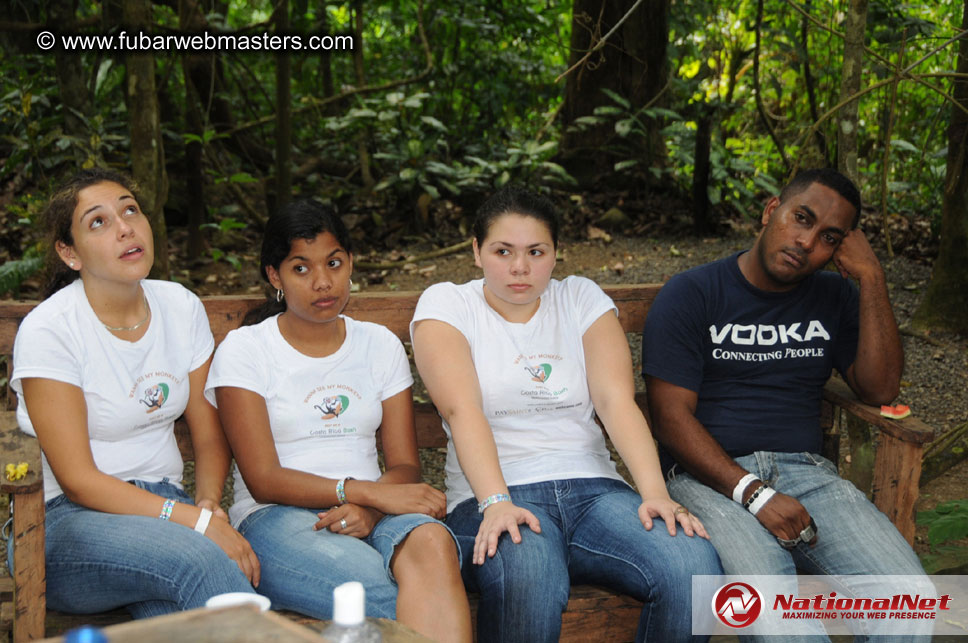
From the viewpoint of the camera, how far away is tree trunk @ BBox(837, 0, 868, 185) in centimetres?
378

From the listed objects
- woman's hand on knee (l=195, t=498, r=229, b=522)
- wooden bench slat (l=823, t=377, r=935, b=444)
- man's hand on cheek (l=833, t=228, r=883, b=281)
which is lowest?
woman's hand on knee (l=195, t=498, r=229, b=522)

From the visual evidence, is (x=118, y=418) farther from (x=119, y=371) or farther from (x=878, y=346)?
(x=878, y=346)

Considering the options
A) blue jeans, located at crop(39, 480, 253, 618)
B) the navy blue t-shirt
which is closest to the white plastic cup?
blue jeans, located at crop(39, 480, 253, 618)

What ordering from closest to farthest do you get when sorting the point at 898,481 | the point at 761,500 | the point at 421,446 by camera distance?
the point at 761,500 < the point at 898,481 < the point at 421,446

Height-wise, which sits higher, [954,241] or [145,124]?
[145,124]

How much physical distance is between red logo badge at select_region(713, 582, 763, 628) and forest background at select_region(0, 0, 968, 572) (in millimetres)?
3514

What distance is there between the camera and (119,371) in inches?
108

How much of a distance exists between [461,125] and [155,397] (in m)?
7.40

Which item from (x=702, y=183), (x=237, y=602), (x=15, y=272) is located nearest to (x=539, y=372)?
(x=237, y=602)

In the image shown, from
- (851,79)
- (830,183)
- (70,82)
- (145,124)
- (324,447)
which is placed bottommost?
(324,447)

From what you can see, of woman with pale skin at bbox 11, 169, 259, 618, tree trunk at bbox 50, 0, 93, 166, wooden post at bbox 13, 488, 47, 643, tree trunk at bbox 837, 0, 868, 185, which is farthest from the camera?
tree trunk at bbox 50, 0, 93, 166

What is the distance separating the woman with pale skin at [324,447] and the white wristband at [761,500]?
99cm

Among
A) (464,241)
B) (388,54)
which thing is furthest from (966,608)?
Result: (388,54)

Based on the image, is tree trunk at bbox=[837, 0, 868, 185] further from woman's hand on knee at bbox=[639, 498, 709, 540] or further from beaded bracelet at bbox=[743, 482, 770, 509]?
woman's hand on knee at bbox=[639, 498, 709, 540]
